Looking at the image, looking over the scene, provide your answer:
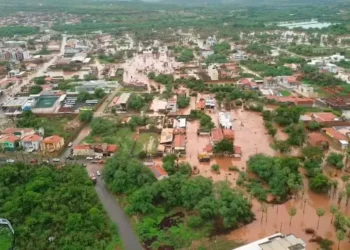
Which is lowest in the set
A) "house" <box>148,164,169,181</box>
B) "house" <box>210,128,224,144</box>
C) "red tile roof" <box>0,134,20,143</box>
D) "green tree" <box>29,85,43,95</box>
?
"house" <box>148,164,169,181</box>

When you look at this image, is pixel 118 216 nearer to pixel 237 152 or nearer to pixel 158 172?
pixel 158 172

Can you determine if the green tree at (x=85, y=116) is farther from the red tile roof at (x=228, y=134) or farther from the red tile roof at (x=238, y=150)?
the red tile roof at (x=238, y=150)

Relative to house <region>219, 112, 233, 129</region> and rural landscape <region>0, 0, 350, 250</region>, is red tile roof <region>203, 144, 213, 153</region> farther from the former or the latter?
house <region>219, 112, 233, 129</region>

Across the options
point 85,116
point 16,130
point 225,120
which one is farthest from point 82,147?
point 225,120

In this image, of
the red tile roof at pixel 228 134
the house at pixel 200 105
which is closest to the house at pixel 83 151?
the red tile roof at pixel 228 134

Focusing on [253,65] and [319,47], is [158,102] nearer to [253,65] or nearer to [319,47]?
[253,65]

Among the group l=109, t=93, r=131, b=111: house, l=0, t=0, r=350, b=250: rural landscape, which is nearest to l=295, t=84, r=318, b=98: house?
l=0, t=0, r=350, b=250: rural landscape

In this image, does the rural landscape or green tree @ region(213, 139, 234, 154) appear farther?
green tree @ region(213, 139, 234, 154)
